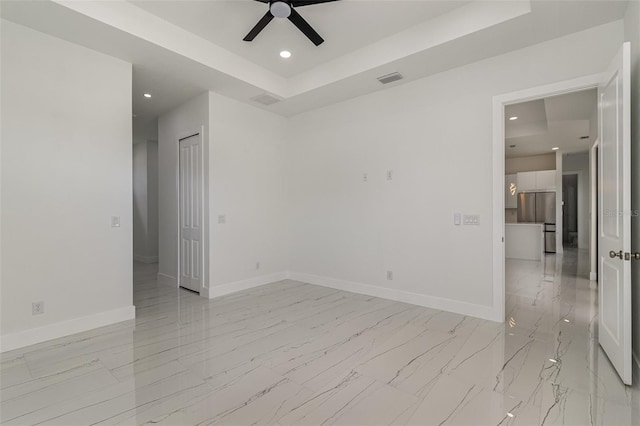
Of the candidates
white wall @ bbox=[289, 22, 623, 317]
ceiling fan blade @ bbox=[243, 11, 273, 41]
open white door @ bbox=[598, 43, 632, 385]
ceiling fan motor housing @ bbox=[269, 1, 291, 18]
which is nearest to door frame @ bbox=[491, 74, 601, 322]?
white wall @ bbox=[289, 22, 623, 317]

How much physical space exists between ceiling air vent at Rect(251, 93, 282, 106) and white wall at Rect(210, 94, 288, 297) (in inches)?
11.6

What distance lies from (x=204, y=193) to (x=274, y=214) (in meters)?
1.39

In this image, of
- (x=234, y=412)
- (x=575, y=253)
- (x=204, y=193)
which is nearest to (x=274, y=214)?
(x=204, y=193)

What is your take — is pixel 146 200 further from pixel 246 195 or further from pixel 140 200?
pixel 246 195

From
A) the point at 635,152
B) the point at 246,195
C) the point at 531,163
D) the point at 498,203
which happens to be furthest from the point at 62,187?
the point at 531,163

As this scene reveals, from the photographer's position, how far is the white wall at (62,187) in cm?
291

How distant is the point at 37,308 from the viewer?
3.04 meters

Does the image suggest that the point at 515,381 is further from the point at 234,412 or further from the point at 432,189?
the point at 432,189

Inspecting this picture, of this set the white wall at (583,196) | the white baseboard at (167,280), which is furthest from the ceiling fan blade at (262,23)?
the white wall at (583,196)

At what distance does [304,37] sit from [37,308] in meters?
4.16

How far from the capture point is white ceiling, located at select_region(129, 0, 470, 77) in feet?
10.1

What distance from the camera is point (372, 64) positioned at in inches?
150

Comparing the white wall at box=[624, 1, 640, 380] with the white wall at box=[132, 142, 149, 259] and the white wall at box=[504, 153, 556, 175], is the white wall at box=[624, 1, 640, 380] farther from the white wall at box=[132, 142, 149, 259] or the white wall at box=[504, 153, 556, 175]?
the white wall at box=[132, 142, 149, 259]

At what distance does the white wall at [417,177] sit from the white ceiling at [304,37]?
0.84 ft
